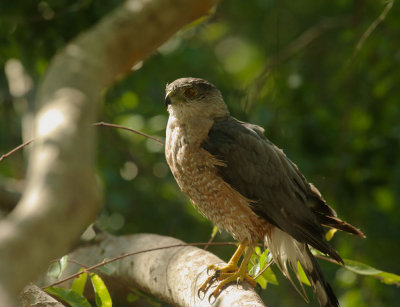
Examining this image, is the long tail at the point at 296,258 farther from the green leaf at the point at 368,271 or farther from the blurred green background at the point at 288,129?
the blurred green background at the point at 288,129

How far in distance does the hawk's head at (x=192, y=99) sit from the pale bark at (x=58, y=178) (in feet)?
6.95

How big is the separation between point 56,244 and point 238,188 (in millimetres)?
2355

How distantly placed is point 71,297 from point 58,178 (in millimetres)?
1809

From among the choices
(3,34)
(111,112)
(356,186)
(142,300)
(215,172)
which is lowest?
(356,186)

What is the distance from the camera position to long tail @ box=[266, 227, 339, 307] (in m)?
3.40

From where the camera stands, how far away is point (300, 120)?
5.78 metres

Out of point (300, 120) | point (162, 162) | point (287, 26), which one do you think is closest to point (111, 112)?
point (162, 162)

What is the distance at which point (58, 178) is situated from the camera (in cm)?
112

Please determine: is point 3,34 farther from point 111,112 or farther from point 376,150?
point 376,150

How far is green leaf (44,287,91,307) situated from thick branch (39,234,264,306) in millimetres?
682

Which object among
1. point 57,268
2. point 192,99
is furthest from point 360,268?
point 57,268

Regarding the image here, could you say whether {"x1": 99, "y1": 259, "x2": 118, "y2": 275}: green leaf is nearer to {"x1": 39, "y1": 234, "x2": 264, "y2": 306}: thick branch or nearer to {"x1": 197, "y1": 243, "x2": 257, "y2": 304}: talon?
{"x1": 39, "y1": 234, "x2": 264, "y2": 306}: thick branch

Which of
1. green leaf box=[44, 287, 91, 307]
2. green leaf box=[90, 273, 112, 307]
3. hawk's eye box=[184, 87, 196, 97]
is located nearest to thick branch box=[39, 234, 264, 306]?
green leaf box=[90, 273, 112, 307]

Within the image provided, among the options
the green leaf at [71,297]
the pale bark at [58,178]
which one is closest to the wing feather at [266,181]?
the green leaf at [71,297]
